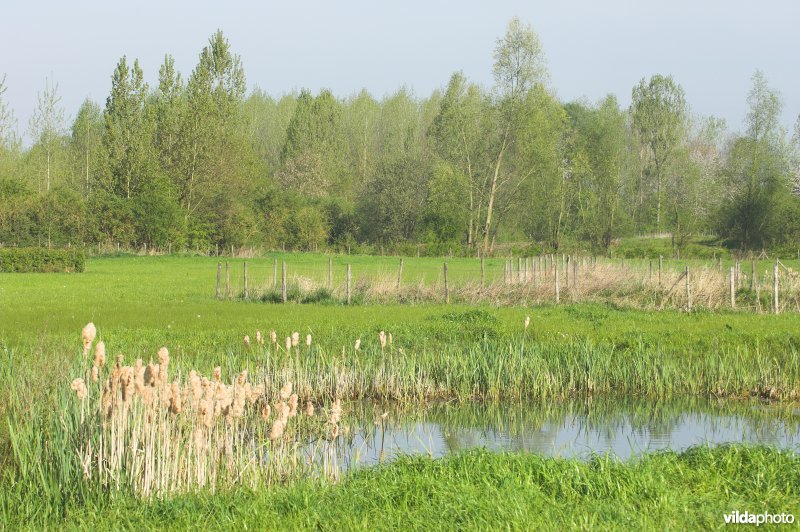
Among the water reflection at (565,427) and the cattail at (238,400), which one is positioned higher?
the cattail at (238,400)

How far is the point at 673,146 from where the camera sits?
3071 inches

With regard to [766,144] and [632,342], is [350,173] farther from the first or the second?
[632,342]

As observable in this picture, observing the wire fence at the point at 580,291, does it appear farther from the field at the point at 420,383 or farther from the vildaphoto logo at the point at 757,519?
the vildaphoto logo at the point at 757,519

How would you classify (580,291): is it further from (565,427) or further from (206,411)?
(206,411)

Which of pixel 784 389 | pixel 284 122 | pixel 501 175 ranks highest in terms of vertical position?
pixel 284 122

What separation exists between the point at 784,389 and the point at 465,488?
29.7ft

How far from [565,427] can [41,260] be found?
41170mm

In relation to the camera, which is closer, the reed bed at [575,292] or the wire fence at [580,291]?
the wire fence at [580,291]

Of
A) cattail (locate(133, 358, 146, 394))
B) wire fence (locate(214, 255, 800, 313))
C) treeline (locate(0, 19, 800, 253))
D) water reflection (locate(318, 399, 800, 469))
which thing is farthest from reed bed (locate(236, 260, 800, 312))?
treeline (locate(0, 19, 800, 253))

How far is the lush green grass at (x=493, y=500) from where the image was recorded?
291 inches

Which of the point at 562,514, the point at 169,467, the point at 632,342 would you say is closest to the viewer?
the point at 562,514

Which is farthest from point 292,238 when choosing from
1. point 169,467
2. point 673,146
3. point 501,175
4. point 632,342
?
point 169,467

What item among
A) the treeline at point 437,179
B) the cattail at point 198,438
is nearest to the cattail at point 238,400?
the cattail at point 198,438

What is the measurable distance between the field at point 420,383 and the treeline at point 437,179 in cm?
3459
